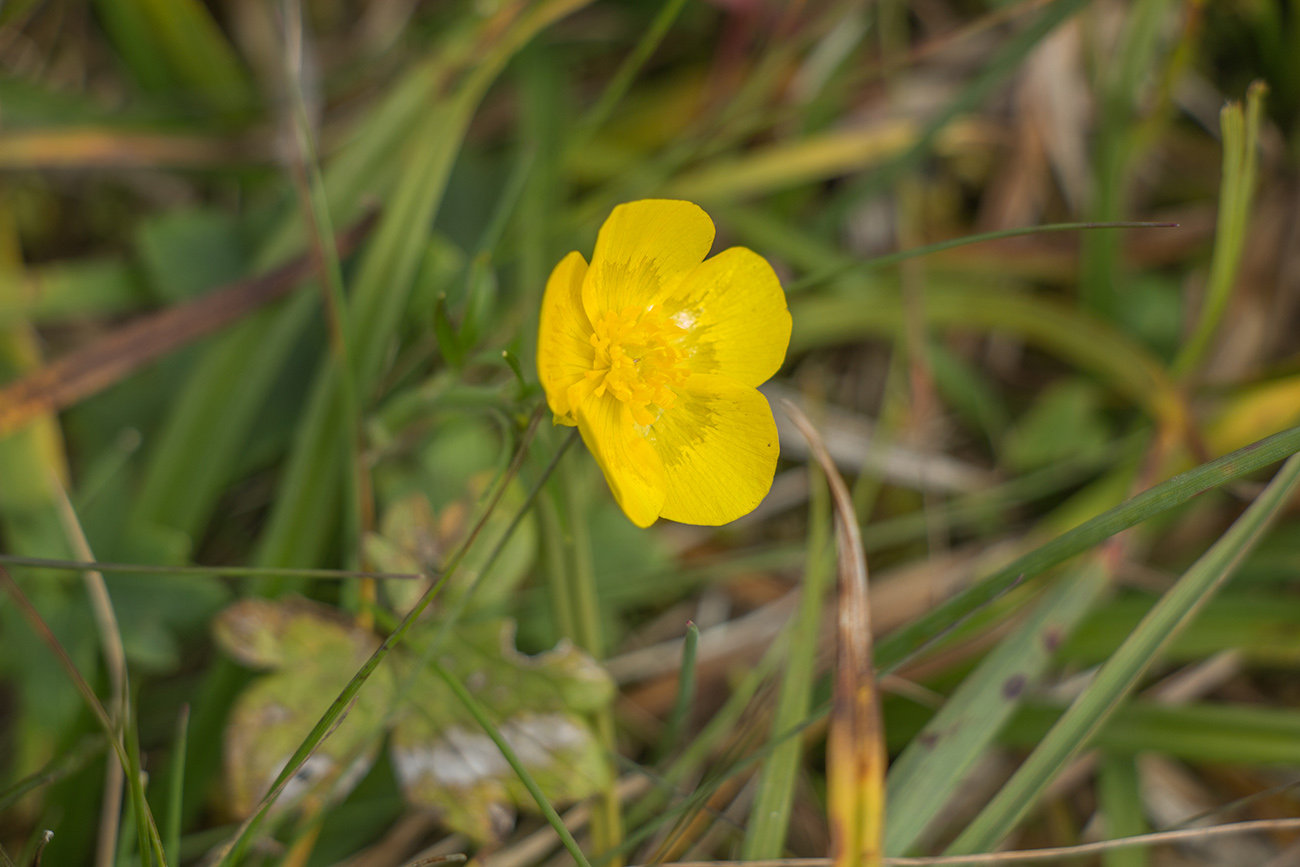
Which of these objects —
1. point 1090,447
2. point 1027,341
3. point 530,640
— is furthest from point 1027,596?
point 530,640

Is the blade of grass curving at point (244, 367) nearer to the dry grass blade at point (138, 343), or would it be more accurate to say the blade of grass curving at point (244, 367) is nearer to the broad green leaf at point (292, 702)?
the dry grass blade at point (138, 343)

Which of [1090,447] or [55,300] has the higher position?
[55,300]

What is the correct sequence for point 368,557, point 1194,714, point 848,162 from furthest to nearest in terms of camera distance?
point 848,162
point 1194,714
point 368,557

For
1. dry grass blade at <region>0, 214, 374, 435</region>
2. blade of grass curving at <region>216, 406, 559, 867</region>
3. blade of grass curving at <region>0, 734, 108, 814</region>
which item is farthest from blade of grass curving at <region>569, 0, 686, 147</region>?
blade of grass curving at <region>0, 734, 108, 814</region>

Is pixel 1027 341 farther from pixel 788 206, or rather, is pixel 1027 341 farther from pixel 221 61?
pixel 221 61

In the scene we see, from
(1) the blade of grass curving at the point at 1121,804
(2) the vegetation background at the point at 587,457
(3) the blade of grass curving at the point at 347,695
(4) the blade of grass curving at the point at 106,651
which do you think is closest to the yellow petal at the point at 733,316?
(2) the vegetation background at the point at 587,457

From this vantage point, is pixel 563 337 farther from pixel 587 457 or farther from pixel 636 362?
pixel 587 457
